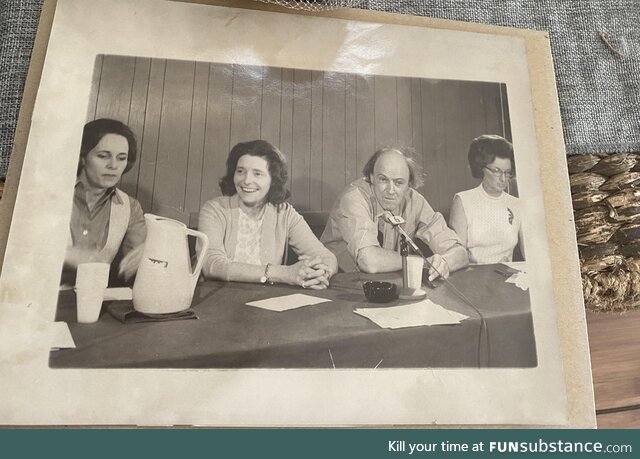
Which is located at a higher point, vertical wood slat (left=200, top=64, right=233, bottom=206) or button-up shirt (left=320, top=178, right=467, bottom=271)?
vertical wood slat (left=200, top=64, right=233, bottom=206)

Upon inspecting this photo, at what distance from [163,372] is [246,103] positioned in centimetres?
23

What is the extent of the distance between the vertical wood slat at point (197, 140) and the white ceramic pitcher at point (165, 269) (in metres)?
0.02

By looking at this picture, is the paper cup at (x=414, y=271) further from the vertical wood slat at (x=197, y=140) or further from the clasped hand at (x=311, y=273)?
the vertical wood slat at (x=197, y=140)

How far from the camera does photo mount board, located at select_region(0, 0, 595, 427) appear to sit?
36cm

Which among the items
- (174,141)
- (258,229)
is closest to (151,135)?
(174,141)

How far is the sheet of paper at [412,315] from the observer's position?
1.33 feet

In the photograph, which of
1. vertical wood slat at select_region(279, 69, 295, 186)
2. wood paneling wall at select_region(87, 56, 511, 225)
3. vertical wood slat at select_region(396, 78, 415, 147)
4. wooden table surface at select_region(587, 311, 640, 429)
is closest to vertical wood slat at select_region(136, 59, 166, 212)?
wood paneling wall at select_region(87, 56, 511, 225)

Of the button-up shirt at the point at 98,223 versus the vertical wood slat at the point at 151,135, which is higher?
the vertical wood slat at the point at 151,135

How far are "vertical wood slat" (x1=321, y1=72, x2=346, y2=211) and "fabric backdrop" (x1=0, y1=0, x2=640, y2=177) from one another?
0.09 m

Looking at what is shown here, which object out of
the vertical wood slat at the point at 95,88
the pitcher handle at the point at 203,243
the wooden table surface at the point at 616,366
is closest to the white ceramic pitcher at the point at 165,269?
the pitcher handle at the point at 203,243

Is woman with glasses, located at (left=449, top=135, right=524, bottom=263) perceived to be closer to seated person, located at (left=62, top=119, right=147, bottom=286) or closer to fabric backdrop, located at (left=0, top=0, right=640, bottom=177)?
fabric backdrop, located at (left=0, top=0, right=640, bottom=177)

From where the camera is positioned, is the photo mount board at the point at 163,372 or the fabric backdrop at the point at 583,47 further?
the fabric backdrop at the point at 583,47

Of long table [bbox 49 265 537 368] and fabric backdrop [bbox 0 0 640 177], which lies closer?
long table [bbox 49 265 537 368]

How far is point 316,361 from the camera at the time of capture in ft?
1.28
